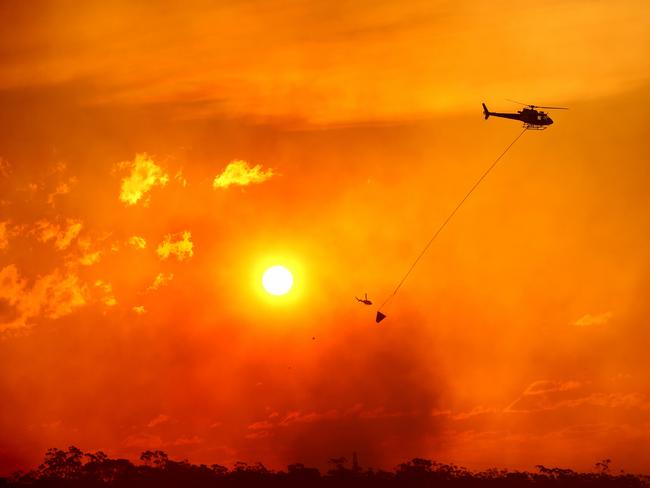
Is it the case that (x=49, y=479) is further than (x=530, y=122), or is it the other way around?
(x=49, y=479)

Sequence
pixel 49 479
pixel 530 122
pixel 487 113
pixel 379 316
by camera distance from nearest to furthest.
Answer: pixel 379 316 → pixel 530 122 → pixel 487 113 → pixel 49 479

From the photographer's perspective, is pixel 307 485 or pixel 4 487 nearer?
pixel 4 487

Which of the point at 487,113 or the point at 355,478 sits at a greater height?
the point at 487,113

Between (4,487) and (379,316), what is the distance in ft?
371

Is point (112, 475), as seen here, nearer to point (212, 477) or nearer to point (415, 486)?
point (212, 477)

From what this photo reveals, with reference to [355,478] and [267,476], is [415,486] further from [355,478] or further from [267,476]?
[267,476]

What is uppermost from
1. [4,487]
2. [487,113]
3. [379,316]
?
[487,113]

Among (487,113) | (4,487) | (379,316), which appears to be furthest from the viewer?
(4,487)

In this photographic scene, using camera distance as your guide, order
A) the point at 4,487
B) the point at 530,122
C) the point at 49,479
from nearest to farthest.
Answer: the point at 530,122, the point at 4,487, the point at 49,479

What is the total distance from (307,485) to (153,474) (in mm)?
33895

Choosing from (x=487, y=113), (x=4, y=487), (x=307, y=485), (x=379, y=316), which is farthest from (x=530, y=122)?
(x=4, y=487)

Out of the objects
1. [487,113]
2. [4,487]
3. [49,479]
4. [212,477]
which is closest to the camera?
[487,113]

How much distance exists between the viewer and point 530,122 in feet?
318

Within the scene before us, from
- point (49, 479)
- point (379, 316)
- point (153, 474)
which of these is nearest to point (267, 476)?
point (153, 474)
